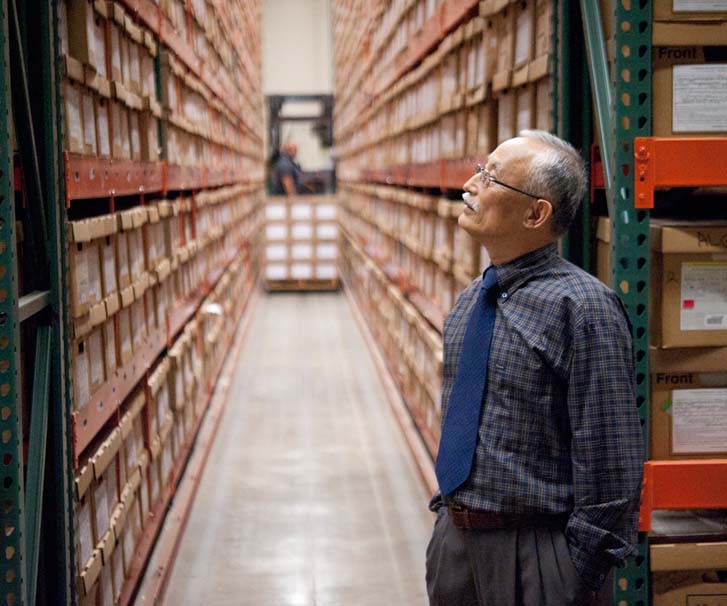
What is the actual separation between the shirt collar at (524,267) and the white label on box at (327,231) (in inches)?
485

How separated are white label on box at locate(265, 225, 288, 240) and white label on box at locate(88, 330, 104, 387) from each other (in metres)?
10.9

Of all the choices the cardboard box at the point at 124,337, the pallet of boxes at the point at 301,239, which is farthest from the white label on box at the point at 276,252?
the cardboard box at the point at 124,337

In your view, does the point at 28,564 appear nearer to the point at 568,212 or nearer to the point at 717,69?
the point at 568,212

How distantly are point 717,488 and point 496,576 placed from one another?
27.6 inches

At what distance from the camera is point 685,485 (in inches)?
99.0

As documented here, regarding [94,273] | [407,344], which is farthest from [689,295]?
[407,344]

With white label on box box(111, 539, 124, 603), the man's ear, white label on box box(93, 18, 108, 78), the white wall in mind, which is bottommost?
white label on box box(111, 539, 124, 603)

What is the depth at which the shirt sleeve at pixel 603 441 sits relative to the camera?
6.83ft

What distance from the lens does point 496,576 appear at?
88.9 inches

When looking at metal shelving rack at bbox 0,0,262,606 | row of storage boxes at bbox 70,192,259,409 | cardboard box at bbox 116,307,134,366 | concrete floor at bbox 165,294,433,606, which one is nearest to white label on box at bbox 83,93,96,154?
metal shelving rack at bbox 0,0,262,606

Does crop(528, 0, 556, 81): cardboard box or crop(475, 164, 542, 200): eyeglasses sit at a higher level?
crop(528, 0, 556, 81): cardboard box

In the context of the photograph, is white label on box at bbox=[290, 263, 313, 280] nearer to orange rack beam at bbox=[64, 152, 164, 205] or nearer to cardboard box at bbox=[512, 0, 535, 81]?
→ orange rack beam at bbox=[64, 152, 164, 205]

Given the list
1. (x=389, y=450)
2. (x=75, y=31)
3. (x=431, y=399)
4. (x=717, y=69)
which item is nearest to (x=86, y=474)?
(x=75, y=31)

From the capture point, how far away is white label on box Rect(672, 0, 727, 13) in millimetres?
A: 2410
